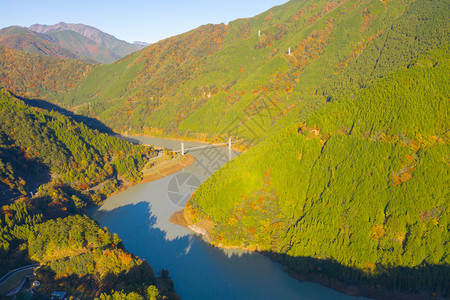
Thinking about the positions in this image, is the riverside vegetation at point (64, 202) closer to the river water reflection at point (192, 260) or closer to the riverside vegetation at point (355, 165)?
the river water reflection at point (192, 260)

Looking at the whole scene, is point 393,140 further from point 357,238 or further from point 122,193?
point 122,193

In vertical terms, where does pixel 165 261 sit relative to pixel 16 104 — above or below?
below

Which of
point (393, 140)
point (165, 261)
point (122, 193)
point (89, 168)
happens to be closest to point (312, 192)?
point (393, 140)

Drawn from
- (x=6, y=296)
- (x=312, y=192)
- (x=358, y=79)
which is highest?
(x=358, y=79)

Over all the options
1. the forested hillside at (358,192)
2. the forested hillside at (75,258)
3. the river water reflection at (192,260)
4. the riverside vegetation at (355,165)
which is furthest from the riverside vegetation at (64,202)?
the riverside vegetation at (355,165)

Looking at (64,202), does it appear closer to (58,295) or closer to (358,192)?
(58,295)

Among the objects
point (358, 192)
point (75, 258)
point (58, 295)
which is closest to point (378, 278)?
point (358, 192)
